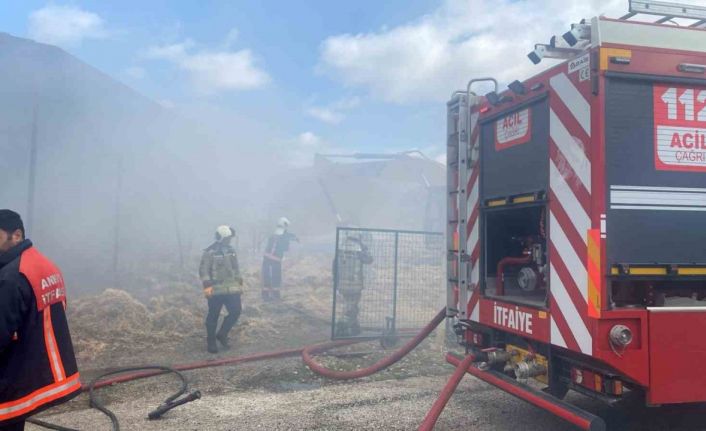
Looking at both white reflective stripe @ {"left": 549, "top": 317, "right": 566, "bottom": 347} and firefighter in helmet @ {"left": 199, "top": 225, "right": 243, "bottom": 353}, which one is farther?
firefighter in helmet @ {"left": 199, "top": 225, "right": 243, "bottom": 353}

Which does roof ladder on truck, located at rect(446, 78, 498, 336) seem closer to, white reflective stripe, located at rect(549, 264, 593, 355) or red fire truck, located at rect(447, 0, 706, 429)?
red fire truck, located at rect(447, 0, 706, 429)

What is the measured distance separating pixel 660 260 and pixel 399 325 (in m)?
4.75

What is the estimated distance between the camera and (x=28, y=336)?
2684 millimetres

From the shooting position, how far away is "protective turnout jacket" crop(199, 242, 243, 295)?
6.88 meters

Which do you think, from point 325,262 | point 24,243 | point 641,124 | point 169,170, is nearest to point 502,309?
point 641,124

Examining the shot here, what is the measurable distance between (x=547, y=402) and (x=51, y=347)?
2.83 meters

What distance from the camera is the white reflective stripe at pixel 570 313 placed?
306cm

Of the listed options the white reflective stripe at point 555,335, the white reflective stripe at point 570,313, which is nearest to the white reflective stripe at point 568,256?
the white reflective stripe at point 570,313

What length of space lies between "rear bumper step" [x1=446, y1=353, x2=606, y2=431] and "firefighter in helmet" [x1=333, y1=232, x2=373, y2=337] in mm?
3034

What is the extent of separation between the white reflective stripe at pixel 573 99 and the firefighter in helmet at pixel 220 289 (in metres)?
4.79

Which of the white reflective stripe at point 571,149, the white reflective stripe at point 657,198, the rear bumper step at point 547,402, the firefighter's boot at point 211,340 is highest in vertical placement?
the white reflective stripe at point 571,149

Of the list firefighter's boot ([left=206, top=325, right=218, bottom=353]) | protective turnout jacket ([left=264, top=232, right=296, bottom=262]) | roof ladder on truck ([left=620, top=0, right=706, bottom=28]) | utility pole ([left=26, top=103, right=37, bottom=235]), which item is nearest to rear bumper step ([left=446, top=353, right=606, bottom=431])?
roof ladder on truck ([left=620, top=0, right=706, bottom=28])

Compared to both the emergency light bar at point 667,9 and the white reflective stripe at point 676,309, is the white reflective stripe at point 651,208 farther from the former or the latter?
the emergency light bar at point 667,9

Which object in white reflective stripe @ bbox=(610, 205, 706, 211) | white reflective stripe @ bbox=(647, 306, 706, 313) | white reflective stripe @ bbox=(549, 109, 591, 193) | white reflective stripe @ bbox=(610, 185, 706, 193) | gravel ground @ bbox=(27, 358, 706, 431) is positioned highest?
white reflective stripe @ bbox=(549, 109, 591, 193)
